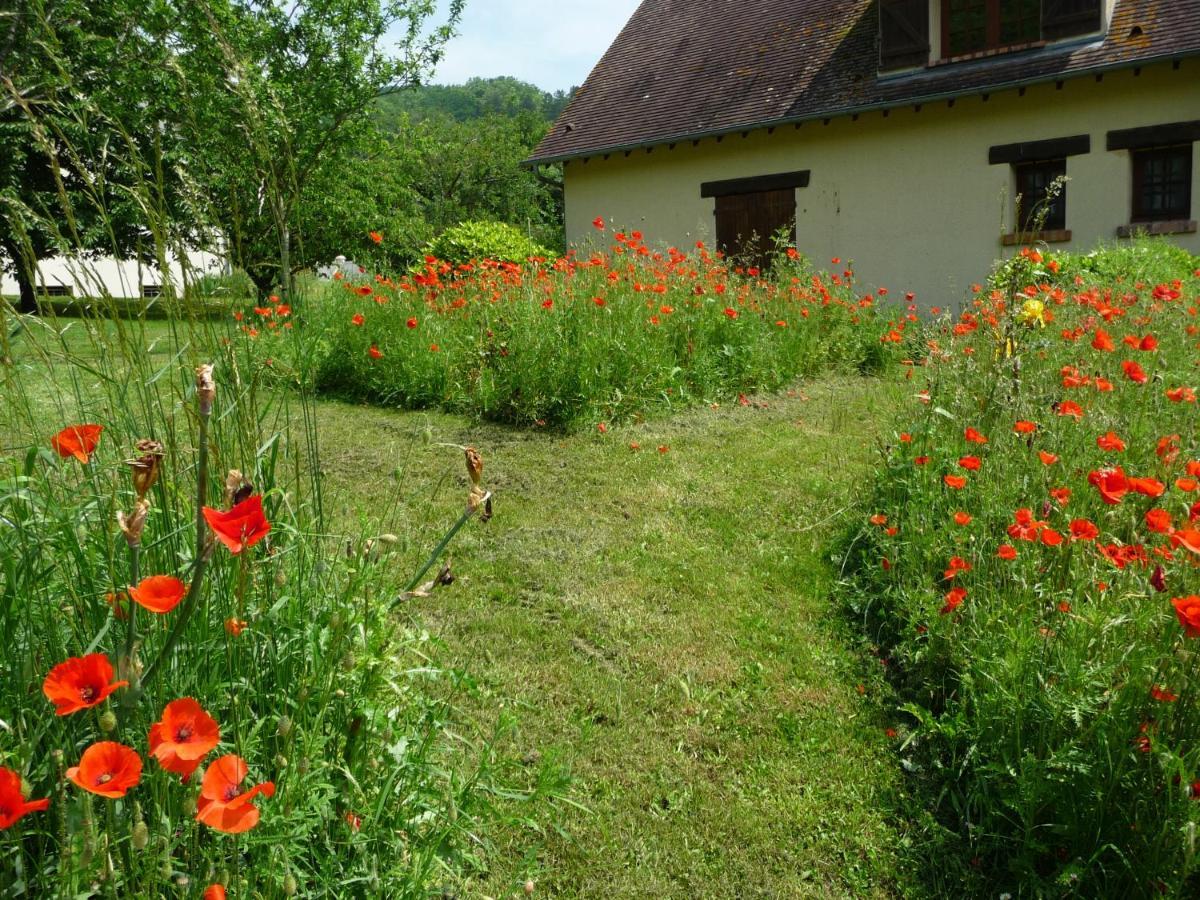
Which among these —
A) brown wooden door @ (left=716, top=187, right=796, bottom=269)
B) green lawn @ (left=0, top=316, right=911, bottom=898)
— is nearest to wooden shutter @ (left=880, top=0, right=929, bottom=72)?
brown wooden door @ (left=716, top=187, right=796, bottom=269)

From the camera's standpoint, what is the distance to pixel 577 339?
631 centimetres

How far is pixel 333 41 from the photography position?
1352cm

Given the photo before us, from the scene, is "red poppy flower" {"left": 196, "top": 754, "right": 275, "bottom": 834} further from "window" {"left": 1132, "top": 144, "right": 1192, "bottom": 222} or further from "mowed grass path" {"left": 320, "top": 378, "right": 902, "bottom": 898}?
"window" {"left": 1132, "top": 144, "right": 1192, "bottom": 222}

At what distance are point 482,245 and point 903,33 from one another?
7248 millimetres

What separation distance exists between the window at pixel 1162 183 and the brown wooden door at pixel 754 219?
15.9 feet

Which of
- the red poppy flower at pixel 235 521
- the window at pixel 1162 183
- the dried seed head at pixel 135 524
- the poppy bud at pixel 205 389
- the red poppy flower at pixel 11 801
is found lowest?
the red poppy flower at pixel 11 801

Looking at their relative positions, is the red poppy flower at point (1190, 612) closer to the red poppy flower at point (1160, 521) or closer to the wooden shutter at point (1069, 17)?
the red poppy flower at point (1160, 521)

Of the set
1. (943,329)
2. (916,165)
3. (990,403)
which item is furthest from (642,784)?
(916,165)

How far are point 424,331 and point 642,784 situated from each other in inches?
214

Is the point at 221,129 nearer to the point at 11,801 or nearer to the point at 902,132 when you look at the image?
the point at 902,132

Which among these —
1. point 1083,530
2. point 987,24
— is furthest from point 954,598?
point 987,24

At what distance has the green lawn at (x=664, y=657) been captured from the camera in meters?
2.25

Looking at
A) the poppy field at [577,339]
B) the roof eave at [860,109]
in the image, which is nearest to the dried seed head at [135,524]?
the poppy field at [577,339]

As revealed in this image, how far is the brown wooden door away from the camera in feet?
46.7
